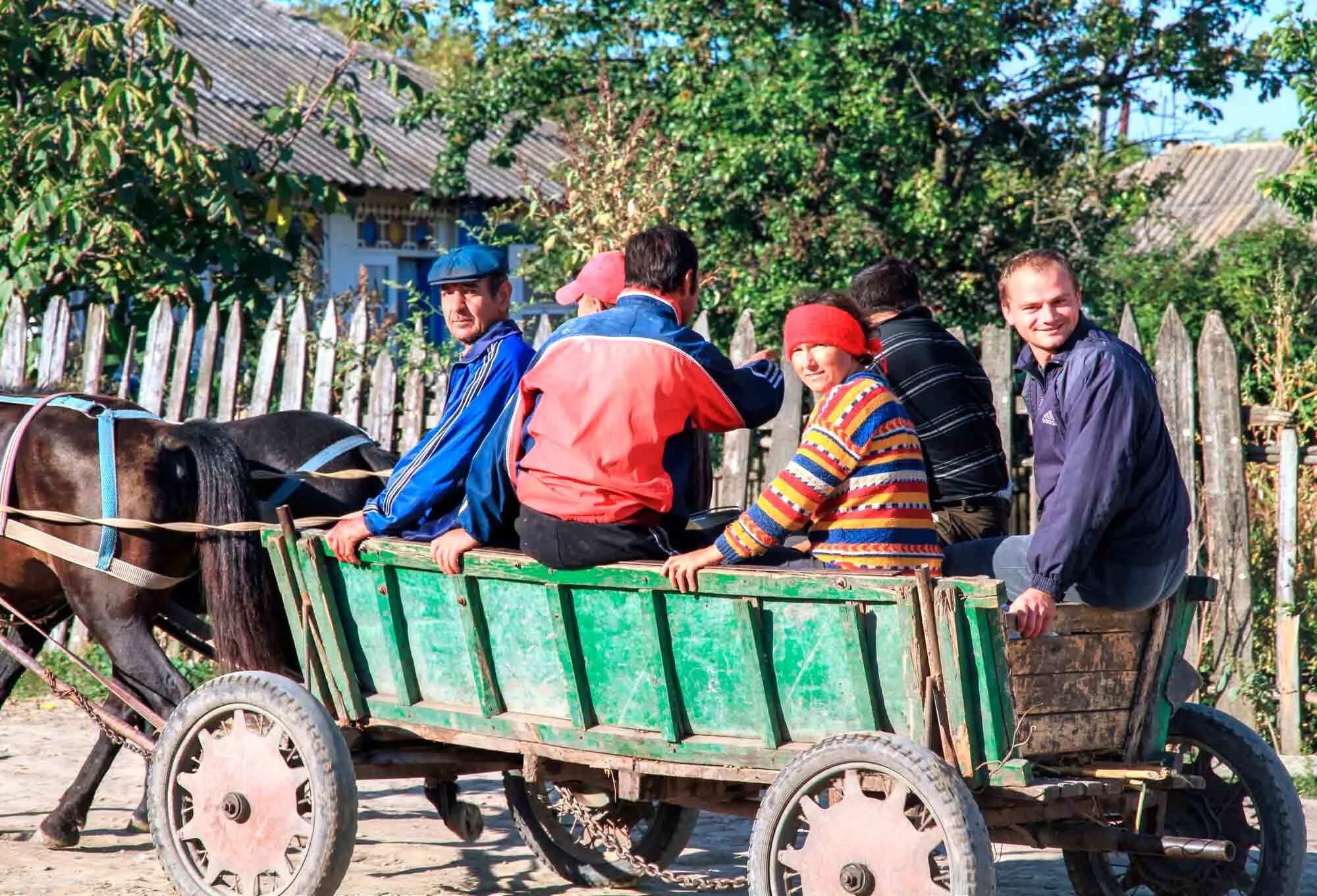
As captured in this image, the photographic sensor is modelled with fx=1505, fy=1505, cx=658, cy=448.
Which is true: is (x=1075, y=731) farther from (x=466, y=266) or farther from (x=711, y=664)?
(x=466, y=266)

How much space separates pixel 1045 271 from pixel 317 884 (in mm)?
2435

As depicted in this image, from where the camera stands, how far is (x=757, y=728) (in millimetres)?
3576

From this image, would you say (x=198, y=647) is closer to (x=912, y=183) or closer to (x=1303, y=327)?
(x=912, y=183)

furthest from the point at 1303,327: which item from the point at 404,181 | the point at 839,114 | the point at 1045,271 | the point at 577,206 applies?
the point at 404,181

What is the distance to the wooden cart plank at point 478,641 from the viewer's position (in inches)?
155

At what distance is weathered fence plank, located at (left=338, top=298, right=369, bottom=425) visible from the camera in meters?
7.86

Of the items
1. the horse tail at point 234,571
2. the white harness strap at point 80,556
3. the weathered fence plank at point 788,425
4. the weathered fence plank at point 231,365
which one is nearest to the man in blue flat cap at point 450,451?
the horse tail at point 234,571

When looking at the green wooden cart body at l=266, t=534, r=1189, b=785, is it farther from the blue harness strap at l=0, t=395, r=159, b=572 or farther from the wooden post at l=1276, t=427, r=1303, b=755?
the wooden post at l=1276, t=427, r=1303, b=755

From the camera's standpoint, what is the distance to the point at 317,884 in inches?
155

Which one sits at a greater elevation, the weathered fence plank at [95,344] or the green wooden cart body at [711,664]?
the weathered fence plank at [95,344]

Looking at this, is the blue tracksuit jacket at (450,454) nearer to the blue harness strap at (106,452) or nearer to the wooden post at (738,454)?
the blue harness strap at (106,452)

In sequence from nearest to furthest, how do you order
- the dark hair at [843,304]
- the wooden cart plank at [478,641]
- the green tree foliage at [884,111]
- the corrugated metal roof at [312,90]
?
the dark hair at [843,304], the wooden cart plank at [478,641], the green tree foliage at [884,111], the corrugated metal roof at [312,90]

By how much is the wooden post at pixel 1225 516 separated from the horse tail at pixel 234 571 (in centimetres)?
381

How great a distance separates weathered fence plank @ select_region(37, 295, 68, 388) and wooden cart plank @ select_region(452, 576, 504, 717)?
5838 millimetres
